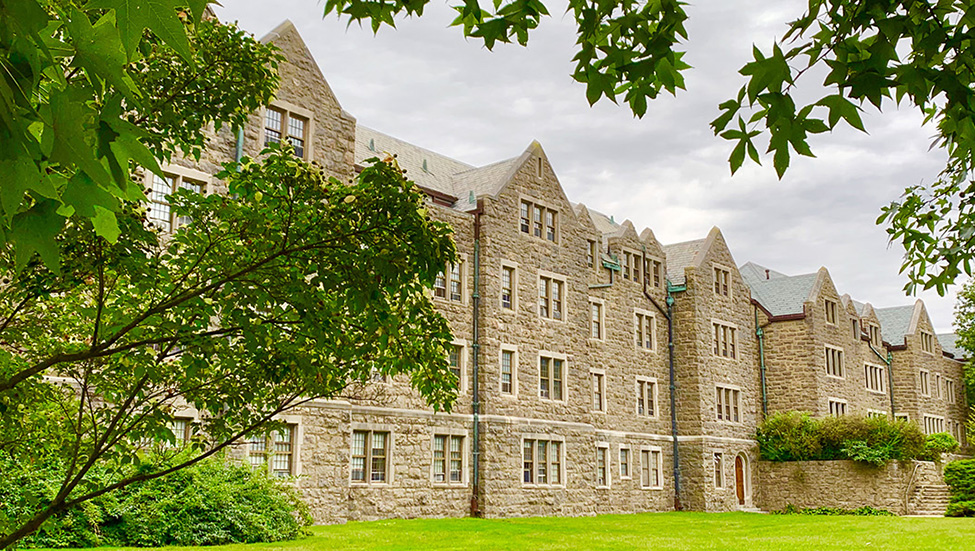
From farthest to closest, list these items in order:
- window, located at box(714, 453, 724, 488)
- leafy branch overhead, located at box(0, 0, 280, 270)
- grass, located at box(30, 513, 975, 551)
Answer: window, located at box(714, 453, 724, 488) → grass, located at box(30, 513, 975, 551) → leafy branch overhead, located at box(0, 0, 280, 270)

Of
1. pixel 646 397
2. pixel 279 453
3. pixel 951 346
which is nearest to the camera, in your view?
pixel 279 453

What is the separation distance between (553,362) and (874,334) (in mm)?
27550

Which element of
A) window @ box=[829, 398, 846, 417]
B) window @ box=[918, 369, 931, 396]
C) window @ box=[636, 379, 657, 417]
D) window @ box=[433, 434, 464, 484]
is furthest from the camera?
window @ box=[918, 369, 931, 396]

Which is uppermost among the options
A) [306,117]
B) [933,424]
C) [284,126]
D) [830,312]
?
[306,117]

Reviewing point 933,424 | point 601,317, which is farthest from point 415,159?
point 933,424

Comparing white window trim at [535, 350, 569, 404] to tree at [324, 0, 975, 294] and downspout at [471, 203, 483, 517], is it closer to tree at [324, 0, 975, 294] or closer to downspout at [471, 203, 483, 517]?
downspout at [471, 203, 483, 517]

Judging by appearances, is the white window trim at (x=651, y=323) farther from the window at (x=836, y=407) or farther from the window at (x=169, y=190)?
the window at (x=169, y=190)

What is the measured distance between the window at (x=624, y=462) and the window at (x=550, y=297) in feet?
23.5

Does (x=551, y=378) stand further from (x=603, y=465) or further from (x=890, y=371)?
(x=890, y=371)

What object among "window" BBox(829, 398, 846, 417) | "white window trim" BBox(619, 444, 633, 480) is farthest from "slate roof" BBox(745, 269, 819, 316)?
"white window trim" BBox(619, 444, 633, 480)

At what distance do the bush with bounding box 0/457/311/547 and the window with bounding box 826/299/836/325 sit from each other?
1255 inches

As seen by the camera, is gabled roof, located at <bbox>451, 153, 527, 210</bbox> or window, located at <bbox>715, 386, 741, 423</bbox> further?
window, located at <bbox>715, 386, 741, 423</bbox>

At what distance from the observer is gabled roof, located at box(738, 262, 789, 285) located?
4569 cm

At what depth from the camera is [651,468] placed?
34062mm
